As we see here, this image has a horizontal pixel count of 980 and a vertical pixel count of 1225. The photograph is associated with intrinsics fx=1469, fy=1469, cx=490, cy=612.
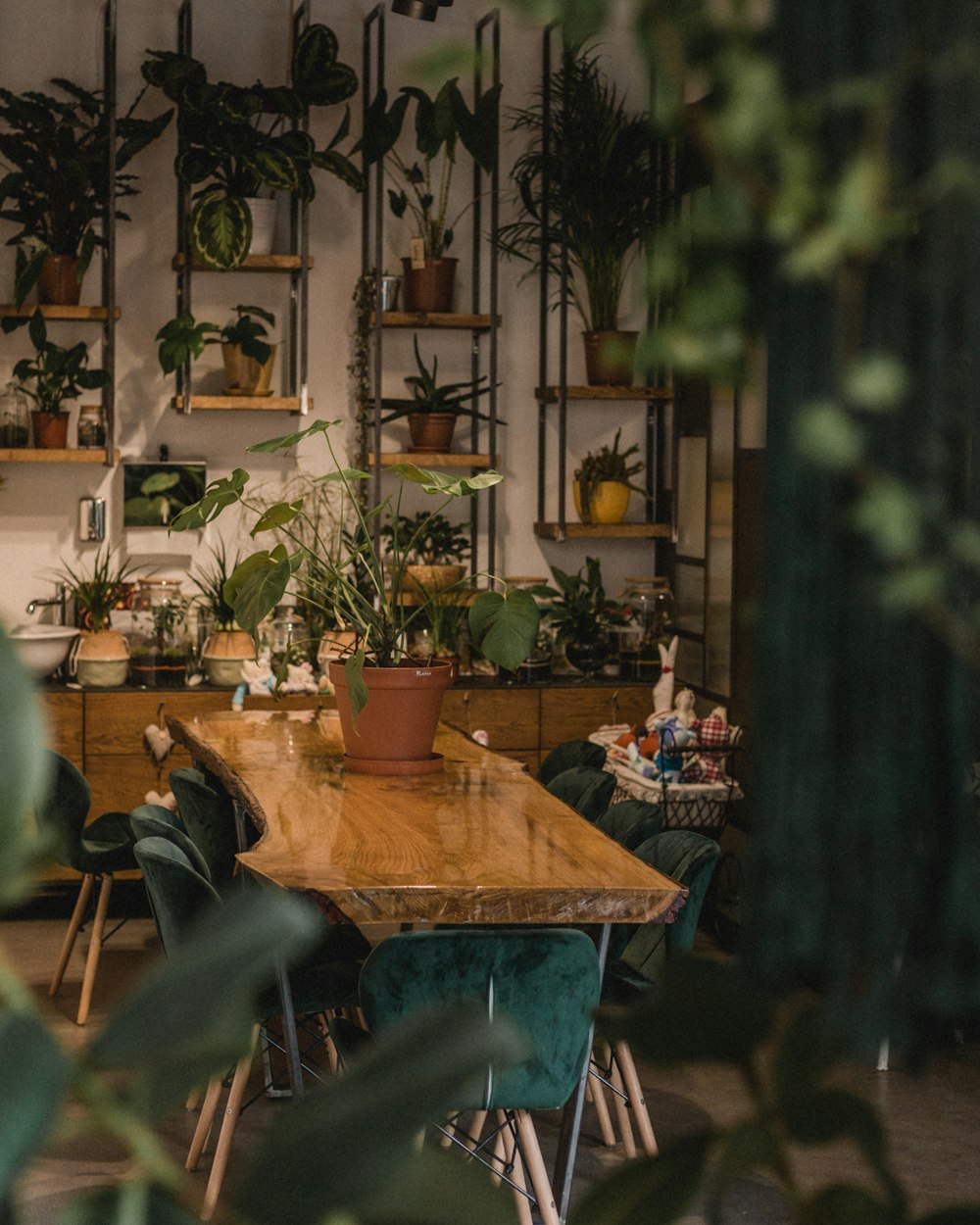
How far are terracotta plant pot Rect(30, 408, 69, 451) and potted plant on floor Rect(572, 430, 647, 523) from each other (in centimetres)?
216

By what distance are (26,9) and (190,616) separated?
257cm

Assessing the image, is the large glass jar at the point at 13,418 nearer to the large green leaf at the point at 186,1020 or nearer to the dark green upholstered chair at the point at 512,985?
the dark green upholstered chair at the point at 512,985

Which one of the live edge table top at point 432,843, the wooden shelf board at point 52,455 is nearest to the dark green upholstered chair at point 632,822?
the live edge table top at point 432,843

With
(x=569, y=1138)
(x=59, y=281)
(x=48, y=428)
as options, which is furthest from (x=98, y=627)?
(x=569, y=1138)

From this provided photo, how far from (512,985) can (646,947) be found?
38.0 inches

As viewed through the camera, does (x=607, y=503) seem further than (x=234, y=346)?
Yes

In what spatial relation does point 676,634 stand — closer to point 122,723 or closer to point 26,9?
point 122,723

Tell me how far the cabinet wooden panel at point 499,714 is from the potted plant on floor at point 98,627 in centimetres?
130

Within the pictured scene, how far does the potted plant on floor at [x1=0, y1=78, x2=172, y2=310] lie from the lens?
5566 millimetres

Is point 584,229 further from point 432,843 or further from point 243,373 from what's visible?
point 432,843

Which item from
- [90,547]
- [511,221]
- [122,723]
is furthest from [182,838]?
[511,221]

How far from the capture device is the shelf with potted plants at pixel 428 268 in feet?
19.5

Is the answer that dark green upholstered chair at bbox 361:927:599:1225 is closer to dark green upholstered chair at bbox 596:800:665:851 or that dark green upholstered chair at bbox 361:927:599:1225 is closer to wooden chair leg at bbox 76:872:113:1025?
dark green upholstered chair at bbox 596:800:665:851

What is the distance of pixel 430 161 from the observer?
6.17 meters
